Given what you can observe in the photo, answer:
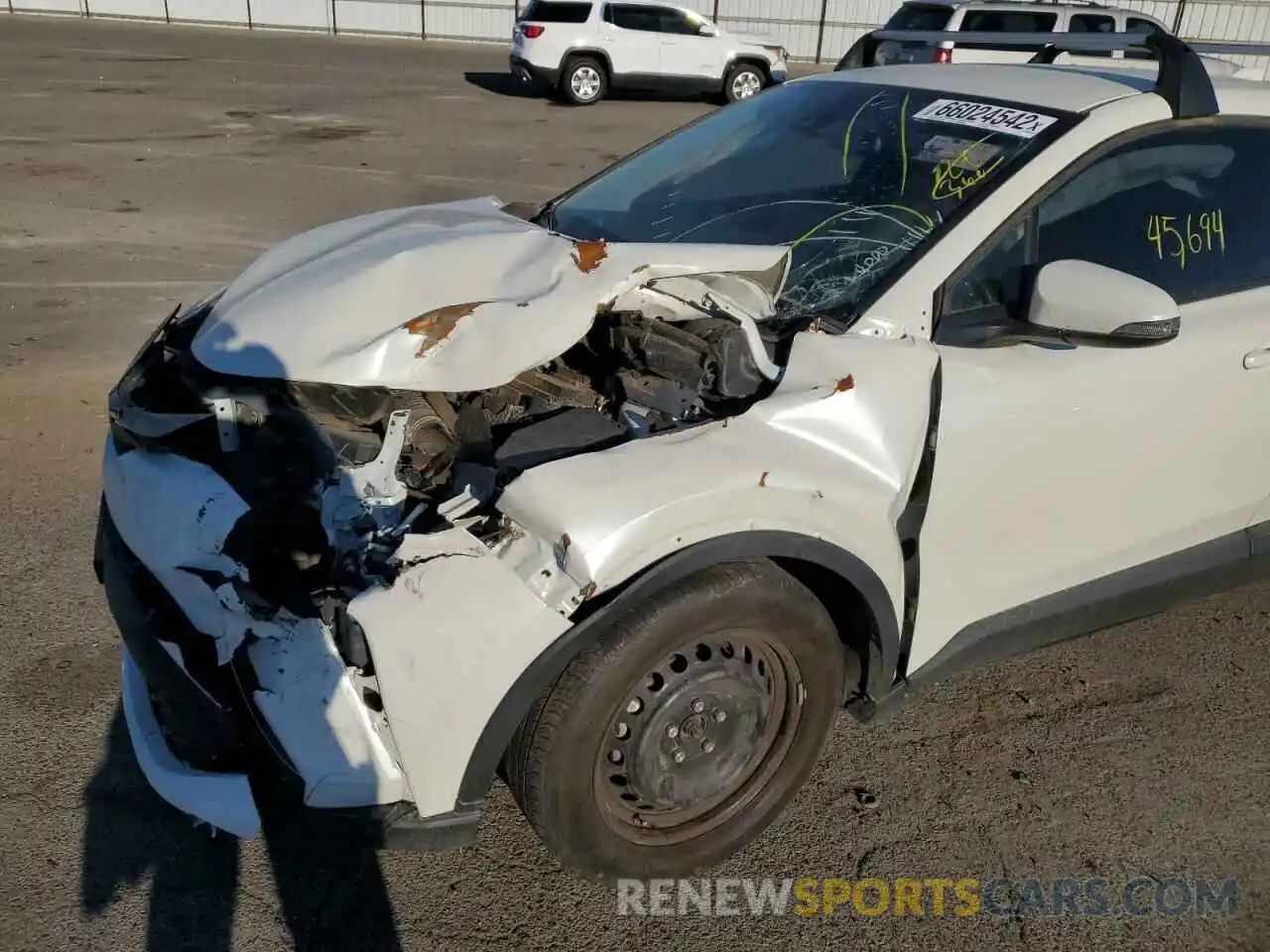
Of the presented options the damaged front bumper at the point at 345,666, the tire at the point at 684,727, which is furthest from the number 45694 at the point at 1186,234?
the damaged front bumper at the point at 345,666

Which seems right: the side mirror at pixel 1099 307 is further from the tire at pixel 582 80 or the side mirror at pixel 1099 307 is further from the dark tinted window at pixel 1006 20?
the tire at pixel 582 80

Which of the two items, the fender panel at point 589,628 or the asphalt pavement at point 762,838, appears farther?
the asphalt pavement at point 762,838

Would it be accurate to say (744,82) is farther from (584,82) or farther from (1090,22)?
(1090,22)

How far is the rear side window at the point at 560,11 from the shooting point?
1753cm

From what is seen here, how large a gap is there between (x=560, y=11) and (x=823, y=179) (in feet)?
54.1

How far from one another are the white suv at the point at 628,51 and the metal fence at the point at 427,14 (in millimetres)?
13813

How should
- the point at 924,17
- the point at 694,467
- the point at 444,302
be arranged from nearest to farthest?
the point at 694,467 < the point at 444,302 < the point at 924,17

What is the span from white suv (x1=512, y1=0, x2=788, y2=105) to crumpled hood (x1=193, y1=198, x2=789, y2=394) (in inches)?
635

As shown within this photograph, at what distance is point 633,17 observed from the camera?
17.8 meters

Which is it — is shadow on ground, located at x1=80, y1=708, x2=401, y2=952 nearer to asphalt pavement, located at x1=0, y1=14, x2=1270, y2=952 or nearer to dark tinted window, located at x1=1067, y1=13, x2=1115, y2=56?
asphalt pavement, located at x1=0, y1=14, x2=1270, y2=952

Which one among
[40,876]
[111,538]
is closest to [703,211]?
[111,538]

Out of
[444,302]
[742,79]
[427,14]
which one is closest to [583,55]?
[742,79]

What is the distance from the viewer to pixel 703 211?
10.0 feet

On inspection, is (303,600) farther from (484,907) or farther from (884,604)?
(884,604)
